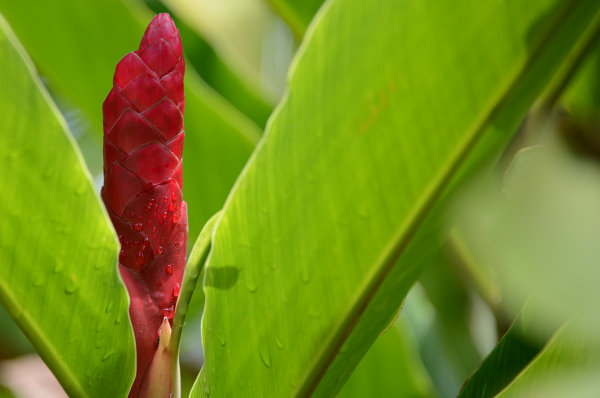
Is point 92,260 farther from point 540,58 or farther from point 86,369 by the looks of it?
point 540,58

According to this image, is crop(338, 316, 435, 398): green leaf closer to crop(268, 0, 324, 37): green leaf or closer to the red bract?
the red bract

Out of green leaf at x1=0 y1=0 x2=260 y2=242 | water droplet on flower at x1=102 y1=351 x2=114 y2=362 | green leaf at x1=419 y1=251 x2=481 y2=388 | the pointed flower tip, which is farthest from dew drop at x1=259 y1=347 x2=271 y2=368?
green leaf at x1=419 y1=251 x2=481 y2=388

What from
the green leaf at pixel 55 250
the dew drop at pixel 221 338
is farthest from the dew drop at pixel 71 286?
the dew drop at pixel 221 338

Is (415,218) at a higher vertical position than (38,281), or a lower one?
higher

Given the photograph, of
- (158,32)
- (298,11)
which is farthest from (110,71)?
(158,32)

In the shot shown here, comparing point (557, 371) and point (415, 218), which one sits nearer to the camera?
point (415, 218)

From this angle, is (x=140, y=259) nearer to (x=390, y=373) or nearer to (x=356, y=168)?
(x=356, y=168)

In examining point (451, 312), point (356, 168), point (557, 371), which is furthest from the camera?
point (451, 312)
